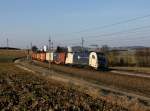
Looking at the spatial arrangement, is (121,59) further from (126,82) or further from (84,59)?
(126,82)

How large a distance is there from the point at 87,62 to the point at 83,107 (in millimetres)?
51944

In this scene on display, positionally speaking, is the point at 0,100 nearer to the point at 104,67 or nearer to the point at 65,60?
the point at 104,67

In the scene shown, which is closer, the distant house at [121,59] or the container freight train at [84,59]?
the container freight train at [84,59]

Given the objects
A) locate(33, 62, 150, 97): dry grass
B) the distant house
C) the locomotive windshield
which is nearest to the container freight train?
the locomotive windshield

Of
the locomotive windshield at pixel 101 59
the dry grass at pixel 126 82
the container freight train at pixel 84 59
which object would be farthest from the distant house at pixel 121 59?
the dry grass at pixel 126 82

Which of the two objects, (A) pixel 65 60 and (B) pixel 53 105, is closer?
(B) pixel 53 105

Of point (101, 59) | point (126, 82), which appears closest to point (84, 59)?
point (101, 59)

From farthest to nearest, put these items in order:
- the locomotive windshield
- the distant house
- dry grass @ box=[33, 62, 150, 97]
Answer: the distant house → the locomotive windshield → dry grass @ box=[33, 62, 150, 97]

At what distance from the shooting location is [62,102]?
731 inches

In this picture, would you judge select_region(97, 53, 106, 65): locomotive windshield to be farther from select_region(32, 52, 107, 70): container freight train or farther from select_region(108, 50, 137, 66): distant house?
select_region(108, 50, 137, 66): distant house

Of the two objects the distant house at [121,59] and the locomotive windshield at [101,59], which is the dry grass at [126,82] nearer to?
the locomotive windshield at [101,59]

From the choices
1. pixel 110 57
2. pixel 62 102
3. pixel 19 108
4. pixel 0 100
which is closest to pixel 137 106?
pixel 62 102

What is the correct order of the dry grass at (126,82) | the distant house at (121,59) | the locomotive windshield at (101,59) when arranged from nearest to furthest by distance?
the dry grass at (126,82)
the locomotive windshield at (101,59)
the distant house at (121,59)

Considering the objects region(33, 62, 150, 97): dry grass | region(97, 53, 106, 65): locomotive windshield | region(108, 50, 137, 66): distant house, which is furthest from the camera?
region(108, 50, 137, 66): distant house
